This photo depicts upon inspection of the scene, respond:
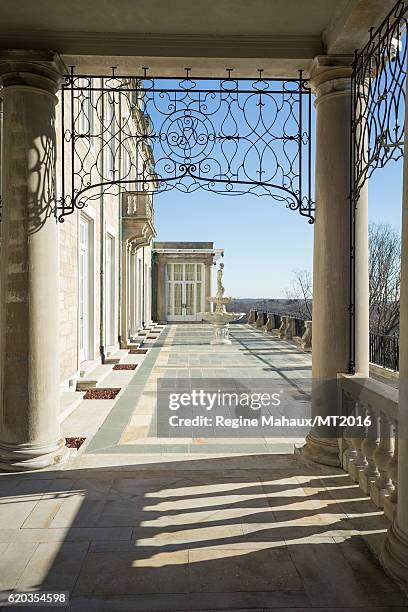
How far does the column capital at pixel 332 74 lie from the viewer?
13.6 ft

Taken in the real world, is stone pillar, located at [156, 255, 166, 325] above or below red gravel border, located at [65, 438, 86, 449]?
above

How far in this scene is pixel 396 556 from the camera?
98.3 inches

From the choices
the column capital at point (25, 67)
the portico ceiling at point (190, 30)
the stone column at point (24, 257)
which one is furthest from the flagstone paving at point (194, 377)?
the portico ceiling at point (190, 30)

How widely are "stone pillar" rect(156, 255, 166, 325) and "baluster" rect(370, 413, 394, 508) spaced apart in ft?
77.6

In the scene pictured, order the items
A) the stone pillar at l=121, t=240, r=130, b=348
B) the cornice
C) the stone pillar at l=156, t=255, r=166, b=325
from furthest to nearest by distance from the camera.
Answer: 1. the stone pillar at l=156, t=255, r=166, b=325
2. the stone pillar at l=121, t=240, r=130, b=348
3. the cornice

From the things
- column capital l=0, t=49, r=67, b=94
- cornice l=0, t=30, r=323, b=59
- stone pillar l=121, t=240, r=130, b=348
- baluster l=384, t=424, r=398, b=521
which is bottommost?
baluster l=384, t=424, r=398, b=521

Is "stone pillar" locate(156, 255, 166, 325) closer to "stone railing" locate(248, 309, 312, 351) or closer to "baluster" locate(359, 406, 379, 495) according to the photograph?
"stone railing" locate(248, 309, 312, 351)

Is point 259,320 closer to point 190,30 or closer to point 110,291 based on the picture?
point 110,291

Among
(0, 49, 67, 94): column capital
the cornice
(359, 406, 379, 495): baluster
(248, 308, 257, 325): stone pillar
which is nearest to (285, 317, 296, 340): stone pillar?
(248, 308, 257, 325): stone pillar

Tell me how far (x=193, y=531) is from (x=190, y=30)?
148 inches

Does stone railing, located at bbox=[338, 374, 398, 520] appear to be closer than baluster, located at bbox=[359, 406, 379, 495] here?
Yes

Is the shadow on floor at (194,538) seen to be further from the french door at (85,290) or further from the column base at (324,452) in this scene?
the french door at (85,290)

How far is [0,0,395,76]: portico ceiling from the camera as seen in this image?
143 inches

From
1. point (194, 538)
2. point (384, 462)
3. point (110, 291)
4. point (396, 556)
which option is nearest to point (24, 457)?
point (194, 538)
